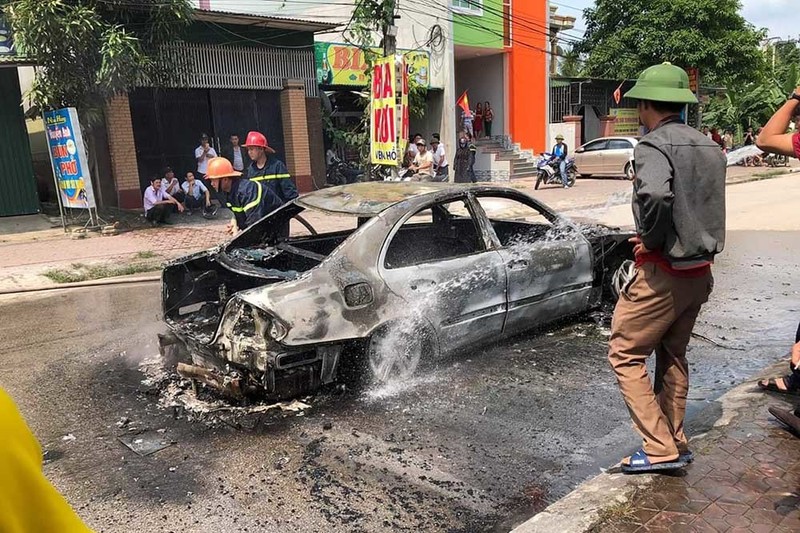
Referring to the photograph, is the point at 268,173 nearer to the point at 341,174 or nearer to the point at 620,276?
the point at 620,276

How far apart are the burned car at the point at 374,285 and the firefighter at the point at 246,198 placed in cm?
88

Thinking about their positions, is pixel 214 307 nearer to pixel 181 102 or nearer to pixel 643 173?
pixel 643 173

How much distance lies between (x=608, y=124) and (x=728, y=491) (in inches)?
1109

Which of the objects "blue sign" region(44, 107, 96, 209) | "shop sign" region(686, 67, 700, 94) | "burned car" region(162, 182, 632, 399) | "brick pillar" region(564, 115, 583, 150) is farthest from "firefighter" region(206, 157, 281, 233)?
"shop sign" region(686, 67, 700, 94)

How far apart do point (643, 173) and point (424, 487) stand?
1.87 metres

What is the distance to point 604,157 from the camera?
22.8 m

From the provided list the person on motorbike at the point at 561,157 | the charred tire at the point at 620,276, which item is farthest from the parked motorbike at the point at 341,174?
the charred tire at the point at 620,276

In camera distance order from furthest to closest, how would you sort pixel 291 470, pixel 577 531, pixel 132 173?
1. pixel 132 173
2. pixel 291 470
3. pixel 577 531

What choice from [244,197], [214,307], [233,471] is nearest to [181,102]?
[244,197]

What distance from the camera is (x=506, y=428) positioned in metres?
4.00

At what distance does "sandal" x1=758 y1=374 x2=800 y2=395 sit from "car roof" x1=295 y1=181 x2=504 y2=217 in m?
2.49

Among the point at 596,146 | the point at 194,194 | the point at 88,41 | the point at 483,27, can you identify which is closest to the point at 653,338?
the point at 88,41

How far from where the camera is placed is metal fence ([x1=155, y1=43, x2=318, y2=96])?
14628 millimetres

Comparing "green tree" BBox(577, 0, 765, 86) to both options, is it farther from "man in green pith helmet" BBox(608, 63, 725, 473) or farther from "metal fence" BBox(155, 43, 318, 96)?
"man in green pith helmet" BBox(608, 63, 725, 473)
